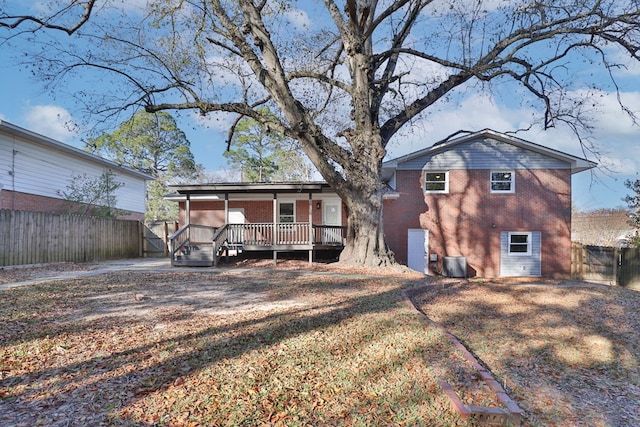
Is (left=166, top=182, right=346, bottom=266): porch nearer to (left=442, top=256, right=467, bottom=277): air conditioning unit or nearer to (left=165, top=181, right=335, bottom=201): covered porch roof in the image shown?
(left=165, top=181, right=335, bottom=201): covered porch roof

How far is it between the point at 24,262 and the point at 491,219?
1791cm

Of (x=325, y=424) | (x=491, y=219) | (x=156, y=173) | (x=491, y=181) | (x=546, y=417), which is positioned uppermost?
(x=156, y=173)

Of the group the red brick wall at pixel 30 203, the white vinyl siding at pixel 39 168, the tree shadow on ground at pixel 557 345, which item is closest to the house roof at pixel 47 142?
the white vinyl siding at pixel 39 168

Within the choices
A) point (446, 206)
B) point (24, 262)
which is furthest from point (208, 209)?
point (446, 206)

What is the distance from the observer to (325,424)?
9.18 feet

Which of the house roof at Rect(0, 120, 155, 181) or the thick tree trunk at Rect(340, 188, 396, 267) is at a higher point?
the house roof at Rect(0, 120, 155, 181)

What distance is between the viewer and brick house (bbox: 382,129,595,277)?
16.0 m

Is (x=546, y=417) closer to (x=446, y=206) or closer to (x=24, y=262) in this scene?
(x=446, y=206)

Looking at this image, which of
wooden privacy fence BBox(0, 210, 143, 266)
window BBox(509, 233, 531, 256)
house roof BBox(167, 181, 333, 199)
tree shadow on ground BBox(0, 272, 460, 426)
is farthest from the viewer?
window BBox(509, 233, 531, 256)

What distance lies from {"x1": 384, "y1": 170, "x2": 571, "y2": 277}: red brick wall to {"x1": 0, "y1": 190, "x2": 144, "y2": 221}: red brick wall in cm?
1509

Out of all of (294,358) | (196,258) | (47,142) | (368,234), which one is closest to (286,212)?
(196,258)

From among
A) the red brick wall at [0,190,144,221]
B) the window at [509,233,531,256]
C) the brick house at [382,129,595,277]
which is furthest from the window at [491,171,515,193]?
the red brick wall at [0,190,144,221]

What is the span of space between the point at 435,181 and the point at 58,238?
Answer: 1522 cm

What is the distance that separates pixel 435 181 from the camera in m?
16.2
